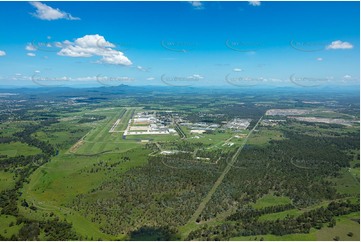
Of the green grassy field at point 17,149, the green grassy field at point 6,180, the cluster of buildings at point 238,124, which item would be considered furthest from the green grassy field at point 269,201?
the cluster of buildings at point 238,124

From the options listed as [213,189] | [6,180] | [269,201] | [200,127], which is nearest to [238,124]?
[200,127]

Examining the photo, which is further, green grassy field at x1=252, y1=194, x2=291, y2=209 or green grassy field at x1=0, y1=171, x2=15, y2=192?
green grassy field at x1=0, y1=171, x2=15, y2=192

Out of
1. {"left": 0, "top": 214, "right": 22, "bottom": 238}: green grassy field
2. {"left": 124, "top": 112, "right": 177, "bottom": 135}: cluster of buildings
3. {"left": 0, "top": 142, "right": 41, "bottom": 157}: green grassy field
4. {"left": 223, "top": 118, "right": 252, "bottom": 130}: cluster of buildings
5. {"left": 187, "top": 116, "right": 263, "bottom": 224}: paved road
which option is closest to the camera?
{"left": 0, "top": 214, "right": 22, "bottom": 238}: green grassy field

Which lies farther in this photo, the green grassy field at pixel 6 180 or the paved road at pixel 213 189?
the green grassy field at pixel 6 180

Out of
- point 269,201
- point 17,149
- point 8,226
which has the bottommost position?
point 269,201

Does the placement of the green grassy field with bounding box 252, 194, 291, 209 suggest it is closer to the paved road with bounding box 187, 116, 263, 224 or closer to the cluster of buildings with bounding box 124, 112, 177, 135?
the paved road with bounding box 187, 116, 263, 224

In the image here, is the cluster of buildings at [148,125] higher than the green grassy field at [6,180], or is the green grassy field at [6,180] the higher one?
the green grassy field at [6,180]

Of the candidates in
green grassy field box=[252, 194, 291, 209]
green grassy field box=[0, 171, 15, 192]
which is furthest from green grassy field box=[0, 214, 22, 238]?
green grassy field box=[252, 194, 291, 209]

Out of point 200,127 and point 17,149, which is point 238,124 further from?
point 17,149

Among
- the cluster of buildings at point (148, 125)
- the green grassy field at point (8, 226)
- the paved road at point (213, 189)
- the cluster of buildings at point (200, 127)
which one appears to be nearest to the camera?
the green grassy field at point (8, 226)

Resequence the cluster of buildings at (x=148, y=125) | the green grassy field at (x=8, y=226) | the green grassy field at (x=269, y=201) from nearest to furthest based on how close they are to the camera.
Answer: the green grassy field at (x=8, y=226)
the green grassy field at (x=269, y=201)
the cluster of buildings at (x=148, y=125)

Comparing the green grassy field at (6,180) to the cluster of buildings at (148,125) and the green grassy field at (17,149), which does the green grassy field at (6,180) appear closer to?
the green grassy field at (17,149)
